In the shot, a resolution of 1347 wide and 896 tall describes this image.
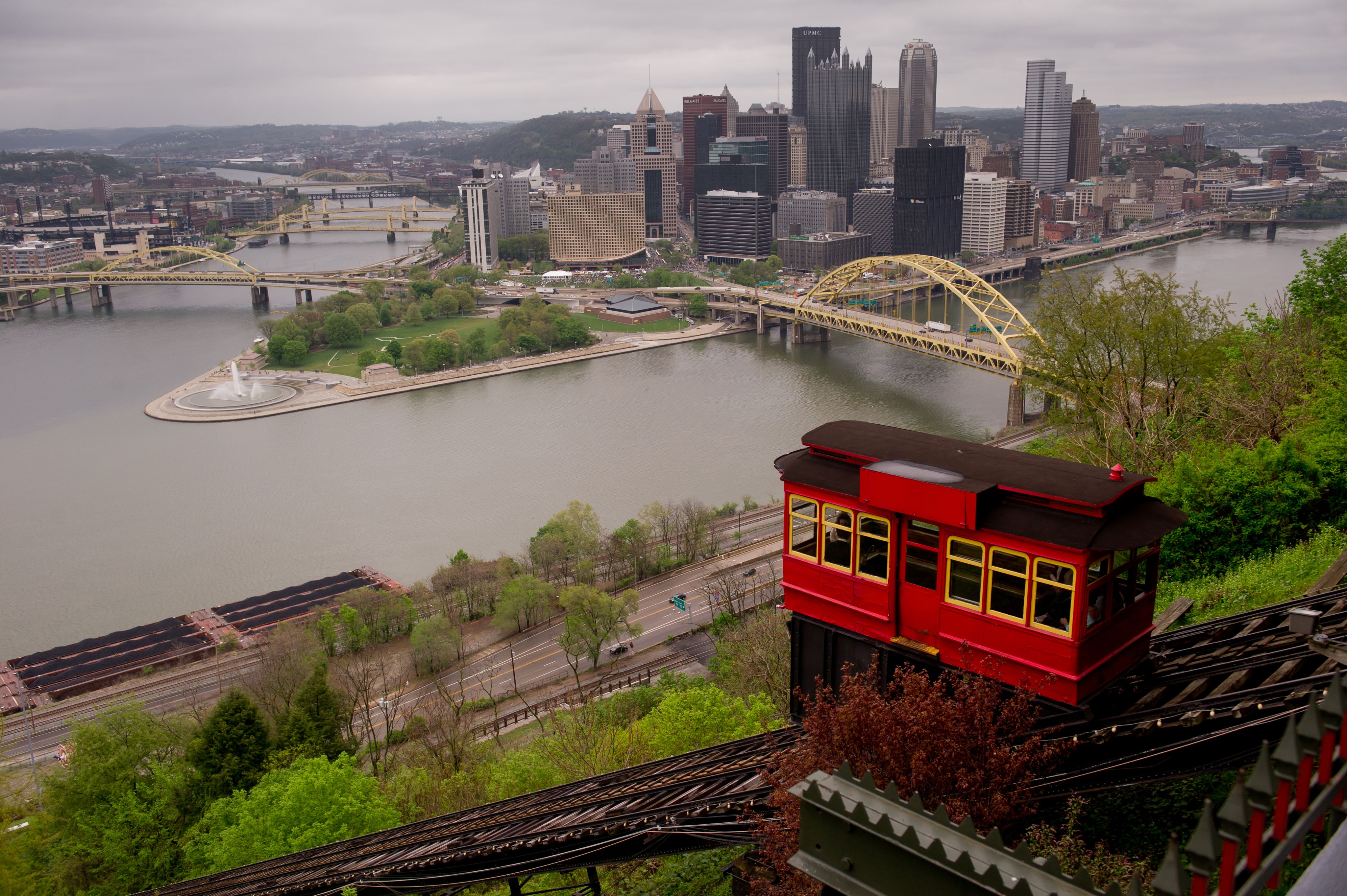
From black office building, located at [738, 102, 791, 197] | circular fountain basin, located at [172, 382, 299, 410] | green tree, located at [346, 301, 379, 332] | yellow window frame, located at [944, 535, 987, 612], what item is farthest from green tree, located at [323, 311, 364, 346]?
black office building, located at [738, 102, 791, 197]

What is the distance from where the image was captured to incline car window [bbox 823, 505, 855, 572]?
4152 millimetres

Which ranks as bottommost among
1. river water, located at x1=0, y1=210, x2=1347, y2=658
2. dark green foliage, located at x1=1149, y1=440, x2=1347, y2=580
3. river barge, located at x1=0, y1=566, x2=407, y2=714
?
river barge, located at x1=0, y1=566, x2=407, y2=714

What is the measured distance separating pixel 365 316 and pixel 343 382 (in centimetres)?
791

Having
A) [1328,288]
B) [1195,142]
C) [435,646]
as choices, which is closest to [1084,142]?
[1195,142]

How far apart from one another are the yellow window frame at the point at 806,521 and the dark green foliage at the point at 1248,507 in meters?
4.04

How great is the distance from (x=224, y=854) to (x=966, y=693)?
5.51 meters

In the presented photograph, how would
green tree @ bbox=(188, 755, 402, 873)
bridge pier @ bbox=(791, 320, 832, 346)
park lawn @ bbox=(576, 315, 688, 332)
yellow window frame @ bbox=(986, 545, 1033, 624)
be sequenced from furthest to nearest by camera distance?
park lawn @ bbox=(576, 315, 688, 332) → bridge pier @ bbox=(791, 320, 832, 346) → green tree @ bbox=(188, 755, 402, 873) → yellow window frame @ bbox=(986, 545, 1033, 624)

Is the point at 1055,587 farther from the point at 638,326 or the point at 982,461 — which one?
the point at 638,326

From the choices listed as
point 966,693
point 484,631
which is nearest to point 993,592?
point 966,693

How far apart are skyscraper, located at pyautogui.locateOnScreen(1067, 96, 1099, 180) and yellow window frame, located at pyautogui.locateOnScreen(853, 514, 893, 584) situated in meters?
95.0

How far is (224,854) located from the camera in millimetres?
6531

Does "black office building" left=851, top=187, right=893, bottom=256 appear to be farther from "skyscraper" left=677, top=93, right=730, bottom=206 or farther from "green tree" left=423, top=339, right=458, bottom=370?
"green tree" left=423, top=339, right=458, bottom=370

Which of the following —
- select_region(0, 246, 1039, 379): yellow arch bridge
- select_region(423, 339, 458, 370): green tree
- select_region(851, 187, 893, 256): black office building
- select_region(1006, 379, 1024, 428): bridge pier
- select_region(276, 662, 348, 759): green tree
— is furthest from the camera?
select_region(851, 187, 893, 256): black office building

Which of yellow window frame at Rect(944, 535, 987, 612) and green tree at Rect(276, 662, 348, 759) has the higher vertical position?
yellow window frame at Rect(944, 535, 987, 612)
